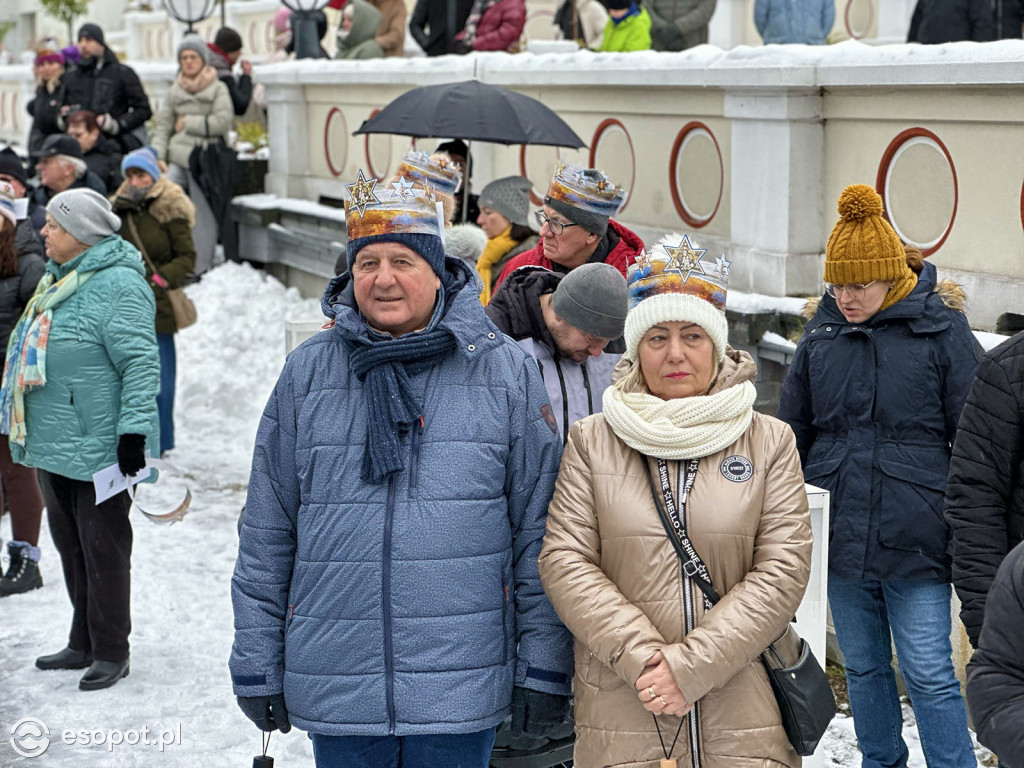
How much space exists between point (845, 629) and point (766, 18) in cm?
566

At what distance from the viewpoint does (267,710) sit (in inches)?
140

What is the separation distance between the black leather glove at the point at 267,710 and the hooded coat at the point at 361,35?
1149cm

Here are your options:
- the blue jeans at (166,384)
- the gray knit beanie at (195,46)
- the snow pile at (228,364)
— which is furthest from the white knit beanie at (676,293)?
the gray knit beanie at (195,46)

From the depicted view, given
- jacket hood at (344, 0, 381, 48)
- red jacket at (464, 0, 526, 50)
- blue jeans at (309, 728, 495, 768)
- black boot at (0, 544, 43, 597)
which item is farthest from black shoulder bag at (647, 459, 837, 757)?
jacket hood at (344, 0, 381, 48)

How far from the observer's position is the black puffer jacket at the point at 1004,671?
2.66 meters

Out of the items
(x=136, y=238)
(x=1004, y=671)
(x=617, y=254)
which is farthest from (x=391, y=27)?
(x=1004, y=671)

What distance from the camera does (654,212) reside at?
30.7 feet

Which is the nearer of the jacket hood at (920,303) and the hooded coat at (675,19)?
the jacket hood at (920,303)

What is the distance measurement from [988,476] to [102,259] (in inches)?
148

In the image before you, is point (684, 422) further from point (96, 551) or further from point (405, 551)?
point (96, 551)

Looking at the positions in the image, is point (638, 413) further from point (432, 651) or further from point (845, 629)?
point (845, 629)

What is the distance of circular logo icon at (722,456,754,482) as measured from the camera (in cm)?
347

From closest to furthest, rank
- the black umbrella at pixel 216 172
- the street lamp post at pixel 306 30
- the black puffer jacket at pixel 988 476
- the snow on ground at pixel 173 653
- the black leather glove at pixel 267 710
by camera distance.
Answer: the black leather glove at pixel 267 710 → the black puffer jacket at pixel 988 476 → the snow on ground at pixel 173 653 → the black umbrella at pixel 216 172 → the street lamp post at pixel 306 30

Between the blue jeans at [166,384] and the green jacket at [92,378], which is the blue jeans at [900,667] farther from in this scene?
the blue jeans at [166,384]
